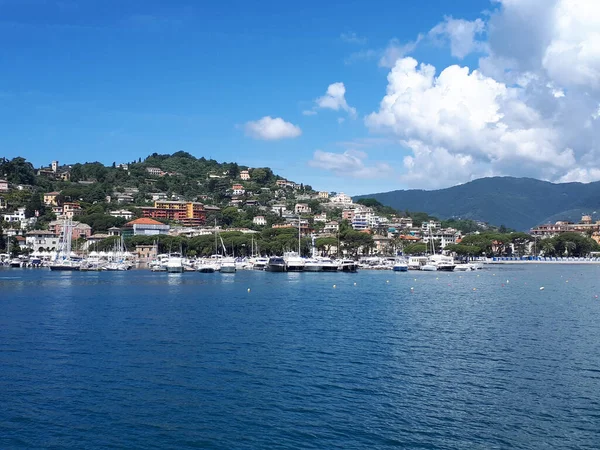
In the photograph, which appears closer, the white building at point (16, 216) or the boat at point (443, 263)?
the boat at point (443, 263)

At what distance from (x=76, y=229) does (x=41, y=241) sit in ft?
29.0

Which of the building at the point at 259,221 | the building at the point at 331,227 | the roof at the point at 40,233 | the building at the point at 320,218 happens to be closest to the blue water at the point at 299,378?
the roof at the point at 40,233

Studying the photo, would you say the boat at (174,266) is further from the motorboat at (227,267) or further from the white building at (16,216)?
the white building at (16,216)

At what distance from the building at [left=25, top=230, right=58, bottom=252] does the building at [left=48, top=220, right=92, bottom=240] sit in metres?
2.83

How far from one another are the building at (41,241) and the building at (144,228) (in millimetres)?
16794

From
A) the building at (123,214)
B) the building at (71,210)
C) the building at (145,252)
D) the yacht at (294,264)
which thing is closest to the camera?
the yacht at (294,264)

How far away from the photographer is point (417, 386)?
21578 mm

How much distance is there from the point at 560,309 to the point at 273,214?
147221 mm

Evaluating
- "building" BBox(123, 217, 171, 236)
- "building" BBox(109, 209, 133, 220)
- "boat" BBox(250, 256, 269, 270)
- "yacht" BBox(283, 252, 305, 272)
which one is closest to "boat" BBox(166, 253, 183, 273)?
"boat" BBox(250, 256, 269, 270)

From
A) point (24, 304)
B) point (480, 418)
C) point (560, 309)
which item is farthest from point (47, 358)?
point (560, 309)

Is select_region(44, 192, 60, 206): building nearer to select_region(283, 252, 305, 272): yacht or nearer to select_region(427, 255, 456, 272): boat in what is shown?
select_region(283, 252, 305, 272): yacht

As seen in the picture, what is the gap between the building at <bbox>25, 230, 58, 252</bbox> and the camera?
14362cm

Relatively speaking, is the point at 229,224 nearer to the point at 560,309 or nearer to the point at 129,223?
the point at 129,223

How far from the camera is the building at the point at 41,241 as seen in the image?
471ft
